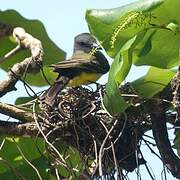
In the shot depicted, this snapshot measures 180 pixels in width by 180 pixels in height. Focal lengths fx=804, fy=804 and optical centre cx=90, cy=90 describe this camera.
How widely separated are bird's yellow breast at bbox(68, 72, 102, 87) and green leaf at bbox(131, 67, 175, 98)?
0.61m

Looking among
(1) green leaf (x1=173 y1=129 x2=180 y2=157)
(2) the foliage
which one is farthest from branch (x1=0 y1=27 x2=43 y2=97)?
(1) green leaf (x1=173 y1=129 x2=180 y2=157)

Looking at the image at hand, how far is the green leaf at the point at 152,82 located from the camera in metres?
3.07

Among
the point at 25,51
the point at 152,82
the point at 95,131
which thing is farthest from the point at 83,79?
the point at 152,82

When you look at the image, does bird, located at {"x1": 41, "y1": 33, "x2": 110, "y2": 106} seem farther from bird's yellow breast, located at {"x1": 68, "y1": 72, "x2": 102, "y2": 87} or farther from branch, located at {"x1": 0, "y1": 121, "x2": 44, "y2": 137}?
branch, located at {"x1": 0, "y1": 121, "x2": 44, "y2": 137}

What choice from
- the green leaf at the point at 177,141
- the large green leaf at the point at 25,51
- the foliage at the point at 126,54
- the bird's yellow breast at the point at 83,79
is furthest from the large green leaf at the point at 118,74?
the large green leaf at the point at 25,51

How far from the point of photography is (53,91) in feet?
11.3

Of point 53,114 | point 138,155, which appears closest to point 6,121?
point 53,114

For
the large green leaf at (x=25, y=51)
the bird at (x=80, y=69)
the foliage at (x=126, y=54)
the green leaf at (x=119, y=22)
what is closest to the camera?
the green leaf at (x=119, y=22)

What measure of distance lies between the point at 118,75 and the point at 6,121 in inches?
25.2

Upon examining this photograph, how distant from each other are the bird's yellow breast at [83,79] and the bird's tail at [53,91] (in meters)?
0.06

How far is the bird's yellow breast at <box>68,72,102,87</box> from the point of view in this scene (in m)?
3.75

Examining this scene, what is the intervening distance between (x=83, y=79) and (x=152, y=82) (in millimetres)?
732

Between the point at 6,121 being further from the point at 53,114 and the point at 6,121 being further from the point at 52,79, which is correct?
the point at 52,79

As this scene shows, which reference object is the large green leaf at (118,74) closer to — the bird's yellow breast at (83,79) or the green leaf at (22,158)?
the green leaf at (22,158)
